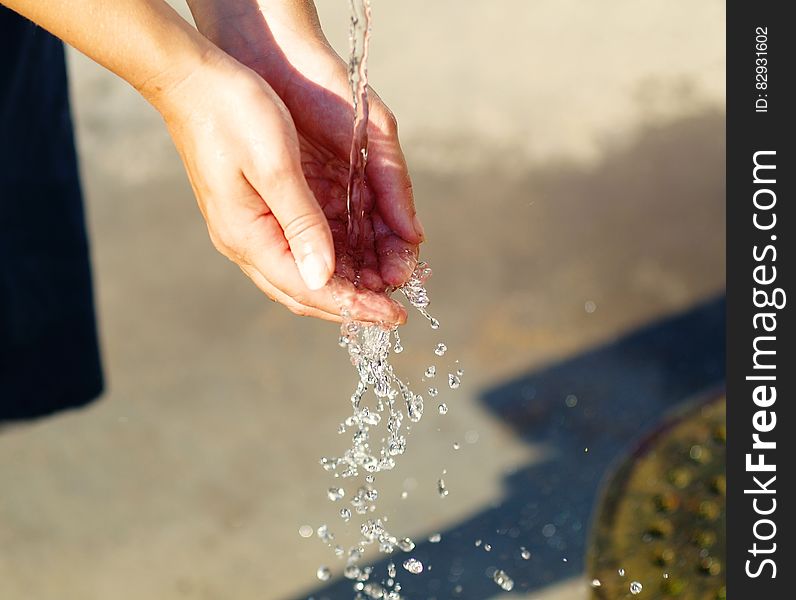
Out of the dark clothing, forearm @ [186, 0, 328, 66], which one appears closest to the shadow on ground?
the dark clothing

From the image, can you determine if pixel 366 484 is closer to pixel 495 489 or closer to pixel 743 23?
pixel 495 489

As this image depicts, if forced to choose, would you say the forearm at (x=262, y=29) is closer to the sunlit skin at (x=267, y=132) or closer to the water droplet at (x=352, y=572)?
the sunlit skin at (x=267, y=132)

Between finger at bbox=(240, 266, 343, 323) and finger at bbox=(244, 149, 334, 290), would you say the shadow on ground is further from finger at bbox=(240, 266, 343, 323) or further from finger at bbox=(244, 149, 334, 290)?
finger at bbox=(244, 149, 334, 290)

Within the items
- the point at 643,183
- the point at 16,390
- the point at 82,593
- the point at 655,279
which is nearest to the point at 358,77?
the point at 16,390

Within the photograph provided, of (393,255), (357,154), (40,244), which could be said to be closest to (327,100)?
(357,154)

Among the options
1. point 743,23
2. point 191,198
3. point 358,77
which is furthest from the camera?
point 191,198

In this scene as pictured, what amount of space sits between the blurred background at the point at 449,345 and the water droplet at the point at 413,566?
44mm

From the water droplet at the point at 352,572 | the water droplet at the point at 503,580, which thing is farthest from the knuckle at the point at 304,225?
the water droplet at the point at 503,580

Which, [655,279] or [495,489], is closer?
[495,489]

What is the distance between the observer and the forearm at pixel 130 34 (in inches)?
57.1

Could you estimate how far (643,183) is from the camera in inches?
137

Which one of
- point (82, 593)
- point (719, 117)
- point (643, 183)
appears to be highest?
point (719, 117)

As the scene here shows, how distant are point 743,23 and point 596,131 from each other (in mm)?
976

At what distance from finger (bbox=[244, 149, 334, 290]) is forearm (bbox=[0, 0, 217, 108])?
19 cm
